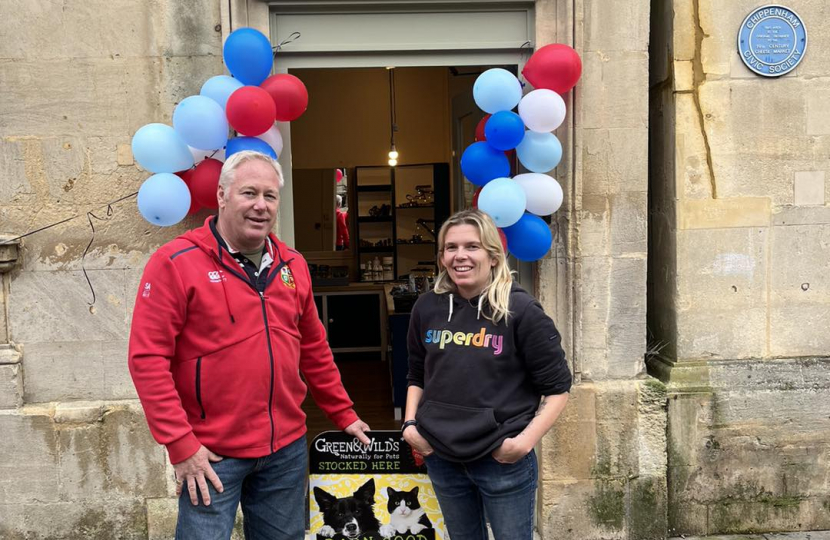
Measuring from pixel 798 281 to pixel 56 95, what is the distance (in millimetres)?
4130

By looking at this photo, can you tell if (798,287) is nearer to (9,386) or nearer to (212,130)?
(212,130)

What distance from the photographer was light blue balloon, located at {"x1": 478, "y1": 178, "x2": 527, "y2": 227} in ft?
10.7

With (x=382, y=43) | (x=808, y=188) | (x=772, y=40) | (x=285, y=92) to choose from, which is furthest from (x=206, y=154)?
(x=808, y=188)

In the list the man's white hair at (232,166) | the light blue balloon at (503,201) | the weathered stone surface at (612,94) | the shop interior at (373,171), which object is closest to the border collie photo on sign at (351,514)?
the man's white hair at (232,166)

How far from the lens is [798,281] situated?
391 centimetres

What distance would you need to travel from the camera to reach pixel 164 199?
3.14m

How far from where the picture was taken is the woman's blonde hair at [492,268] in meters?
2.36

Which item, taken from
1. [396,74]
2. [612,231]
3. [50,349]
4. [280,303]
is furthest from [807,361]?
[396,74]

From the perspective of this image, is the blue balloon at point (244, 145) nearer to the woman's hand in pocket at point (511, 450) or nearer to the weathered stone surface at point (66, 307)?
the weathered stone surface at point (66, 307)

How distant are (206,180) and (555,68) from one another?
1760mm

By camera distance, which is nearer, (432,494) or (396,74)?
(432,494)

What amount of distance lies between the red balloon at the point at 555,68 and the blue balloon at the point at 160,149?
1.73 m

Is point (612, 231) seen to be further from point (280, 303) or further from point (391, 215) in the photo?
point (391, 215)

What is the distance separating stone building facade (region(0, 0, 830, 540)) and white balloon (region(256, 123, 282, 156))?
1.84 feet
